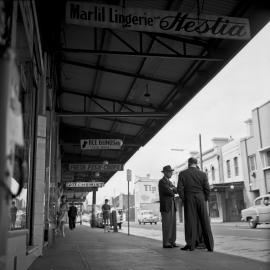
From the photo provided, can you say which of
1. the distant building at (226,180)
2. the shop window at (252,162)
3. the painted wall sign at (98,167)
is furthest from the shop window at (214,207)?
the painted wall sign at (98,167)

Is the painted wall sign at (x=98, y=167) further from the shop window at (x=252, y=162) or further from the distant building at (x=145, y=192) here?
the distant building at (x=145, y=192)

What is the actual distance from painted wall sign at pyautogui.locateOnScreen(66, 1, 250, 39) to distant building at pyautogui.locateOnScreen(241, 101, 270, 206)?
28090 mm

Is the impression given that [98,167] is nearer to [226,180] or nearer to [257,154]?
[257,154]

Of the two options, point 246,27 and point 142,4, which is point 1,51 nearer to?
point 246,27

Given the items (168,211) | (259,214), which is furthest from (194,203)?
(259,214)

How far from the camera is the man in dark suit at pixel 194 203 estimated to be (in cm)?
773

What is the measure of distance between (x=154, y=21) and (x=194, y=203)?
133 inches

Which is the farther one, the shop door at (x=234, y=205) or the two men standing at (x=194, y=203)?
the shop door at (x=234, y=205)

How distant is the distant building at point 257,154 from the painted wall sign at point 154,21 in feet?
92.2

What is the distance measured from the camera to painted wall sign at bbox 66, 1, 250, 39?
7.16 meters

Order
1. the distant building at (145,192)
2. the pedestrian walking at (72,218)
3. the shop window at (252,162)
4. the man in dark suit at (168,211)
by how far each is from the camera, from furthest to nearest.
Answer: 1. the distant building at (145,192)
2. the shop window at (252,162)
3. the pedestrian walking at (72,218)
4. the man in dark suit at (168,211)

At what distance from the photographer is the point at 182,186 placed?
8078 millimetres

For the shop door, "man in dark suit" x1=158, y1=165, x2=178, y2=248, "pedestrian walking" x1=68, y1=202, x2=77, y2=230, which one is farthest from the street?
the shop door

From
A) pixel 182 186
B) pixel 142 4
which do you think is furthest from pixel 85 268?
pixel 142 4
